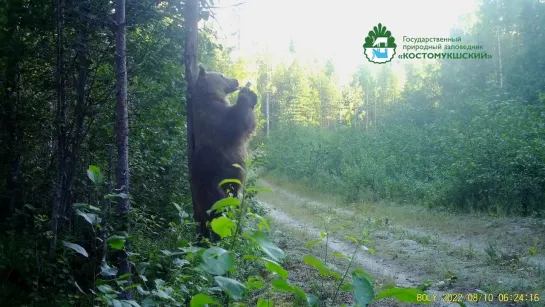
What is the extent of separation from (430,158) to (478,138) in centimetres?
443

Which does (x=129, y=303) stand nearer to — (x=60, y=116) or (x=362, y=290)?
(x=362, y=290)

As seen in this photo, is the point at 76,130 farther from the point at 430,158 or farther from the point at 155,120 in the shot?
the point at 430,158

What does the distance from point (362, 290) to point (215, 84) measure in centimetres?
610

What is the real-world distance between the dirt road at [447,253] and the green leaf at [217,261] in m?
2.13

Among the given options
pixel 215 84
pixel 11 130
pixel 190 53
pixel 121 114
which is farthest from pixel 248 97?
pixel 11 130

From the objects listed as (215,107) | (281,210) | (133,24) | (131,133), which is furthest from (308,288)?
(281,210)

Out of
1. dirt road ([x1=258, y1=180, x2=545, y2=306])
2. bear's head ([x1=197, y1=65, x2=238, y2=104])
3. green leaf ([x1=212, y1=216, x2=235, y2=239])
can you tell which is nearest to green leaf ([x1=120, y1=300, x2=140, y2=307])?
green leaf ([x1=212, y1=216, x2=235, y2=239])

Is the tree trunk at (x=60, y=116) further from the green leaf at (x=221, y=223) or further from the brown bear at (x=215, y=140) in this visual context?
the green leaf at (x=221, y=223)

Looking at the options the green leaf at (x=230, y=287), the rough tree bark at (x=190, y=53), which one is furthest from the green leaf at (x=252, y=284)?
the rough tree bark at (x=190, y=53)

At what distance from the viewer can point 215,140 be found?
22.4ft

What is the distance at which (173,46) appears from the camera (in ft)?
24.5

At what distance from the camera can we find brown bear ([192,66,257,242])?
6609mm

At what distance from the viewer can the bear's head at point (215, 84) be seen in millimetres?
7012

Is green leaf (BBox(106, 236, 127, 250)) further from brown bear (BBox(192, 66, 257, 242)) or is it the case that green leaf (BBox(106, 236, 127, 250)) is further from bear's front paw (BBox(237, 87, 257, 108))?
bear's front paw (BBox(237, 87, 257, 108))
